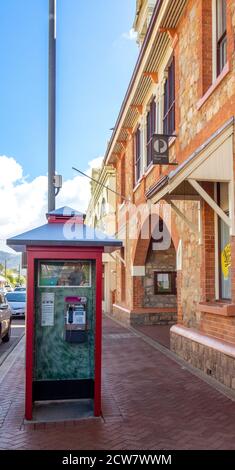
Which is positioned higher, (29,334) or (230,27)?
(230,27)

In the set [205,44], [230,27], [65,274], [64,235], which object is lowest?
[65,274]

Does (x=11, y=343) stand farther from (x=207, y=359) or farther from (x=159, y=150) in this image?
(x=207, y=359)

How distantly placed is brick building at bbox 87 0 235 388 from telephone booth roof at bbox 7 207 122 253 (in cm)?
199

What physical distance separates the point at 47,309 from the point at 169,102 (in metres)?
7.37

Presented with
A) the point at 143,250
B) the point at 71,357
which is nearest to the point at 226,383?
the point at 71,357

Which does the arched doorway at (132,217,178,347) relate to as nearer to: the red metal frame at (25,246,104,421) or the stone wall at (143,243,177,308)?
the stone wall at (143,243,177,308)

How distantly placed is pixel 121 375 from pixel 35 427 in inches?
122

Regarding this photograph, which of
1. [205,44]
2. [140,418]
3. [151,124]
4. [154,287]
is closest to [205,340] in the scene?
[140,418]

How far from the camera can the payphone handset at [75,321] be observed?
6.14 metres

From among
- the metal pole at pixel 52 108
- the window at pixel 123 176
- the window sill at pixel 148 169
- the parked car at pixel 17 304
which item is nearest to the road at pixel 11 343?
the parked car at pixel 17 304

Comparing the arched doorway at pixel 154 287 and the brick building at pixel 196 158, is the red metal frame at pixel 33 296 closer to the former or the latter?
the brick building at pixel 196 158

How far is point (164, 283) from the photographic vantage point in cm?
1709
